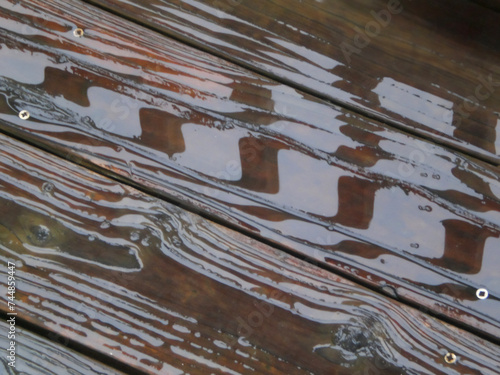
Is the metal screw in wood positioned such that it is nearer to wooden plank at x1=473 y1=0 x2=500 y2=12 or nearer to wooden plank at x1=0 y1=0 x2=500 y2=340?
wooden plank at x1=0 y1=0 x2=500 y2=340

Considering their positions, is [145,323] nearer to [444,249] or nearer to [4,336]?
[4,336]

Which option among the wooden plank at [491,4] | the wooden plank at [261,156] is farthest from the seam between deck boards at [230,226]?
the wooden plank at [491,4]

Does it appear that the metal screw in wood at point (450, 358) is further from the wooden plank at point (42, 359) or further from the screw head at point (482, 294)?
the wooden plank at point (42, 359)

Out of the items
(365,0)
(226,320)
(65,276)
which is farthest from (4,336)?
(365,0)

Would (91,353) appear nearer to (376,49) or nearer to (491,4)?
(376,49)

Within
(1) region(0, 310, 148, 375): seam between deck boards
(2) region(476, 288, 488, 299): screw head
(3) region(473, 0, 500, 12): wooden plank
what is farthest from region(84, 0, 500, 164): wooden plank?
(1) region(0, 310, 148, 375): seam between deck boards

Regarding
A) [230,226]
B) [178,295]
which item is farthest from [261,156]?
[178,295]
